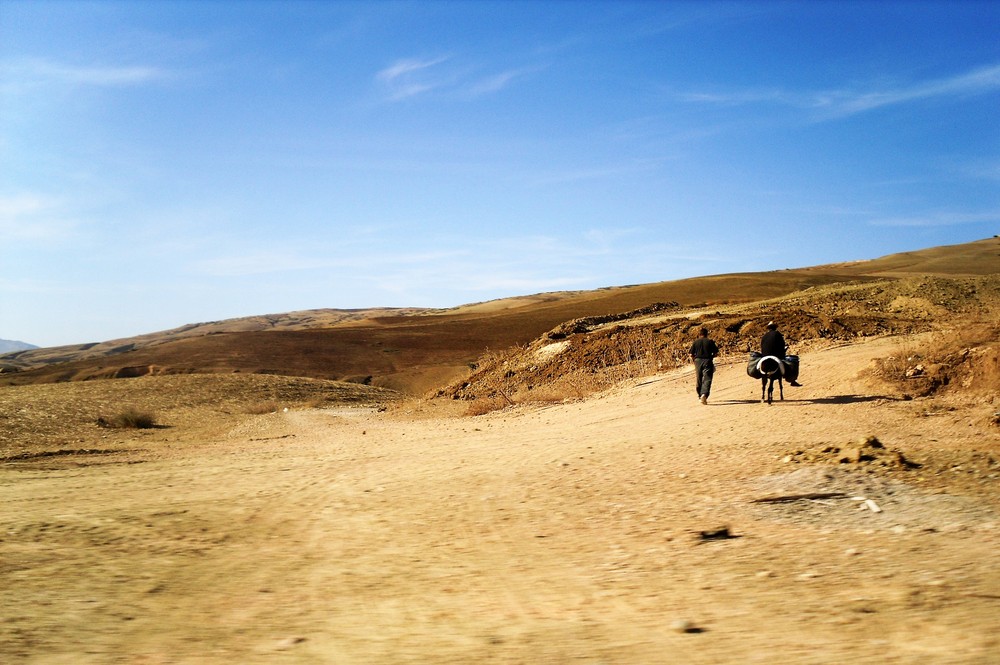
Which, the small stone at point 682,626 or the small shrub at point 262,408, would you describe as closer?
Answer: the small stone at point 682,626

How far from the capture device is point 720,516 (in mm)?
7441

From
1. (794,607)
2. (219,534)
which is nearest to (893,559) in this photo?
(794,607)

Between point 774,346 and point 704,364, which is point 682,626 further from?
point 704,364

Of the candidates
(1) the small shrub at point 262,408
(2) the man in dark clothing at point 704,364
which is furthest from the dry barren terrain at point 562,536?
(1) the small shrub at point 262,408

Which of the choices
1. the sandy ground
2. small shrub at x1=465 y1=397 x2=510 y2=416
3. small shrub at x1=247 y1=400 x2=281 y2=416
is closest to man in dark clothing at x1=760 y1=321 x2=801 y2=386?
the sandy ground

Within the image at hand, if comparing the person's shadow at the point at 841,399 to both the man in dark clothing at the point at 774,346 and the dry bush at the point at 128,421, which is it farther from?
the dry bush at the point at 128,421

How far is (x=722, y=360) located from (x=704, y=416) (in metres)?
8.24

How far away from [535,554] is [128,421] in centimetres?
2121

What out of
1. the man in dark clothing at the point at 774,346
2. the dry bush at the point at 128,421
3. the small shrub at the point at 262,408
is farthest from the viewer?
the small shrub at the point at 262,408

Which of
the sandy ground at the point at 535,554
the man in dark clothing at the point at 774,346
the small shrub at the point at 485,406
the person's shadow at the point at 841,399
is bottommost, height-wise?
the small shrub at the point at 485,406

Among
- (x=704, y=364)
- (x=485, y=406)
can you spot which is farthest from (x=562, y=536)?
(x=485, y=406)

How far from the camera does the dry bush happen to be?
23141 millimetres

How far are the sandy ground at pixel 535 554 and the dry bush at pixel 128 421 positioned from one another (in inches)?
428

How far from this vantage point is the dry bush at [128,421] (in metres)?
23.1
